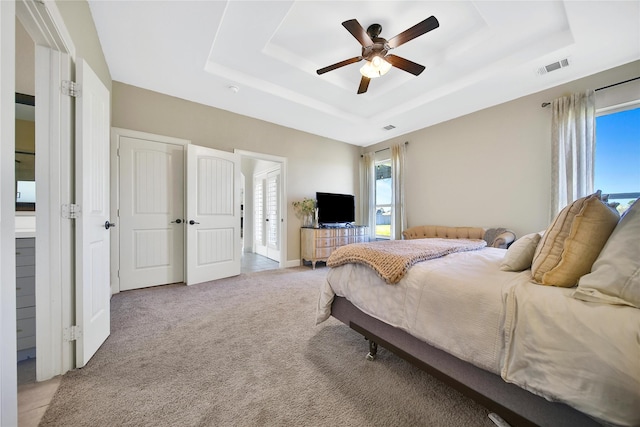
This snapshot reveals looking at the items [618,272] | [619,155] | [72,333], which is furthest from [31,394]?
[619,155]

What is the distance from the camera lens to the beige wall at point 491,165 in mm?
3189

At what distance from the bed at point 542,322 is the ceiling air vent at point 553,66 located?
8.72 ft

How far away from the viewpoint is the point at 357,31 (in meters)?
2.07

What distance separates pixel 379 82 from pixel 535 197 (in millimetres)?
2698

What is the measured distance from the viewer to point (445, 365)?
3.91ft

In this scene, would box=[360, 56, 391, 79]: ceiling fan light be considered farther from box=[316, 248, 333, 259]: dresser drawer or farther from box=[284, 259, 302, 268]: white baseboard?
box=[284, 259, 302, 268]: white baseboard

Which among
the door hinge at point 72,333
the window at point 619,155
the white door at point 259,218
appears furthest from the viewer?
the white door at point 259,218

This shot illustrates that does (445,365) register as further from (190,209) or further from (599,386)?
(190,209)

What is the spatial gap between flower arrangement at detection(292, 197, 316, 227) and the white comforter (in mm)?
3397

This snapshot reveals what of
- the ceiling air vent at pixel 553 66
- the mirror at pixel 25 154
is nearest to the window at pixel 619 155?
the ceiling air vent at pixel 553 66

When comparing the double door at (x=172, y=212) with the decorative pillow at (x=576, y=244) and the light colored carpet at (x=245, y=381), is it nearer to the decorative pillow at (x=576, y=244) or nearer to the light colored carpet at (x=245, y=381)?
the light colored carpet at (x=245, y=381)

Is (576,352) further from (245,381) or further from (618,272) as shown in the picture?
(245,381)

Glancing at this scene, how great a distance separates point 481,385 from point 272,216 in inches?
186

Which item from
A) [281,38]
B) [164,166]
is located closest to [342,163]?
[281,38]
